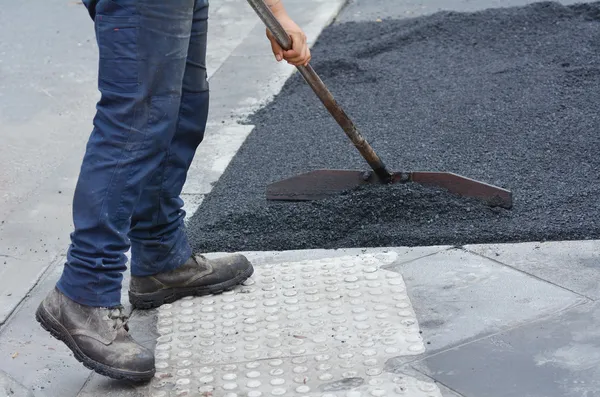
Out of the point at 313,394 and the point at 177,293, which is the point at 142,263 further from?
the point at 313,394

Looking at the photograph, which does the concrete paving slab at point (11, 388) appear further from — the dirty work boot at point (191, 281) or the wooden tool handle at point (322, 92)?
the wooden tool handle at point (322, 92)

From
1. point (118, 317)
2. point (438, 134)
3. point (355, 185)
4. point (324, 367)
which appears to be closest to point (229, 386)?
point (324, 367)

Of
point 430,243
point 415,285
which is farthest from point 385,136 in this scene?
point 415,285

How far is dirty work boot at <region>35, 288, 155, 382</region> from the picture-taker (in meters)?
2.82

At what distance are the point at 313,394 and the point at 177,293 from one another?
2.83ft

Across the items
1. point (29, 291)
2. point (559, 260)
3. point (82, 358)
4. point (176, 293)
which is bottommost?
point (29, 291)

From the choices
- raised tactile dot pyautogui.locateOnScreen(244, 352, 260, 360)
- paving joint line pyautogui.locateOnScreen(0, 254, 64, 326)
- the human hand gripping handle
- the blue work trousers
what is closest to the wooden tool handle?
the human hand gripping handle

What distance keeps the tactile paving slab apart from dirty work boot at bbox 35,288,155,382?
0.35 feet

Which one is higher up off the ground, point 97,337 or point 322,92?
point 322,92

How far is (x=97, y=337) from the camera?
2854 mm

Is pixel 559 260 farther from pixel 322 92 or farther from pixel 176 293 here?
pixel 176 293

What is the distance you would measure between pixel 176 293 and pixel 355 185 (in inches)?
41.7

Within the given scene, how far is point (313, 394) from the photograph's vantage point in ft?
8.96

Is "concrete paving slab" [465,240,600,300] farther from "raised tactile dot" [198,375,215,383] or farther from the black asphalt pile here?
"raised tactile dot" [198,375,215,383]
